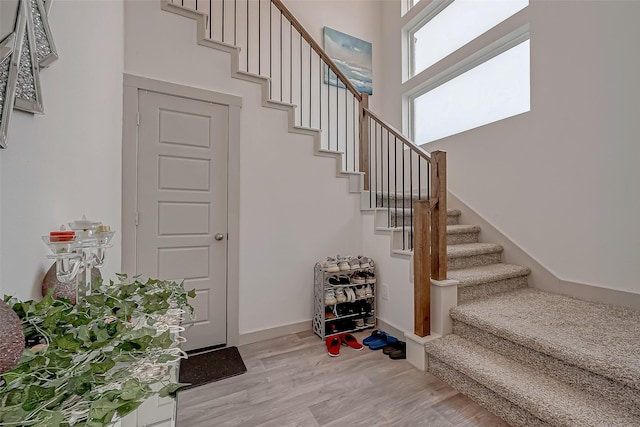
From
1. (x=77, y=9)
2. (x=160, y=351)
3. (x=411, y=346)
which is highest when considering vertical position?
(x=77, y=9)

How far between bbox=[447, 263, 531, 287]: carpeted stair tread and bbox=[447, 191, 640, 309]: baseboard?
0.29ft

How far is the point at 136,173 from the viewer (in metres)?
2.04

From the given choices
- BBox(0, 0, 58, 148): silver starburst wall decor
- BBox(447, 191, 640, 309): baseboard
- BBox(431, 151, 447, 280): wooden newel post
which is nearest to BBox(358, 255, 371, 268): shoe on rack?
BBox(431, 151, 447, 280): wooden newel post

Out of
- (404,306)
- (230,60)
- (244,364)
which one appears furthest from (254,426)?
(230,60)

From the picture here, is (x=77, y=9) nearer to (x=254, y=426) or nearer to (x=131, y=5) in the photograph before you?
(x=131, y=5)

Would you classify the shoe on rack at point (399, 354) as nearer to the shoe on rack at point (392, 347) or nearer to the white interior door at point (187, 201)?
the shoe on rack at point (392, 347)

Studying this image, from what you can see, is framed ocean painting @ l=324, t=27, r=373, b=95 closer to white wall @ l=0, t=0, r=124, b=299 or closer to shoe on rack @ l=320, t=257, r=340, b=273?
shoe on rack @ l=320, t=257, r=340, b=273

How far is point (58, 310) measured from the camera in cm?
59

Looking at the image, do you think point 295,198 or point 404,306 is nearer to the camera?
point 404,306

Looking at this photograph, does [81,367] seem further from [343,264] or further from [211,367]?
[343,264]

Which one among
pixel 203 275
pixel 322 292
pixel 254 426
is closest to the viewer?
pixel 254 426

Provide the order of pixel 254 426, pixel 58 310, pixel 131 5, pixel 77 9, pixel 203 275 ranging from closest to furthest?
pixel 58 310
pixel 77 9
pixel 254 426
pixel 131 5
pixel 203 275

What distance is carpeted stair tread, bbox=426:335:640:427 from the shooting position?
4.16 feet

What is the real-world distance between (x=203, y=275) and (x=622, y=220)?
323cm
